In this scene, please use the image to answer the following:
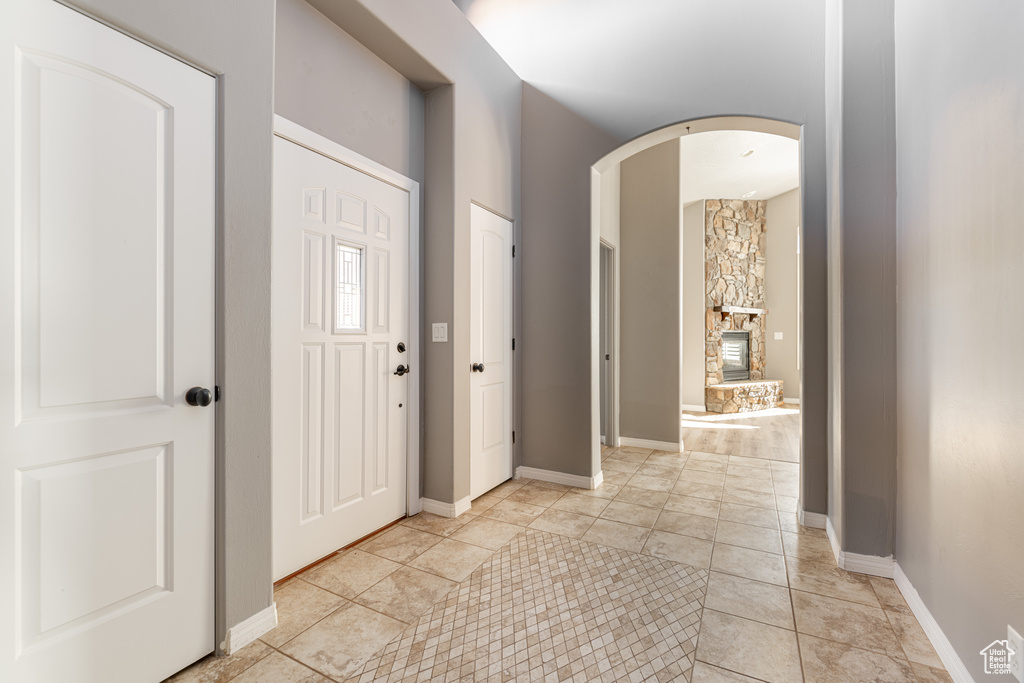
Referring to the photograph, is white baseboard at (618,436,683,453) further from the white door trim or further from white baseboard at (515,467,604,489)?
the white door trim

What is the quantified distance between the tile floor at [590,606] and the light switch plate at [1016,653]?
43 cm

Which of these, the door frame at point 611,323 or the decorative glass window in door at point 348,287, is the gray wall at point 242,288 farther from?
the door frame at point 611,323

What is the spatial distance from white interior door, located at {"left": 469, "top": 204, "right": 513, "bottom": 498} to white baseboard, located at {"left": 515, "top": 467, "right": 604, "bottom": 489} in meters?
0.13

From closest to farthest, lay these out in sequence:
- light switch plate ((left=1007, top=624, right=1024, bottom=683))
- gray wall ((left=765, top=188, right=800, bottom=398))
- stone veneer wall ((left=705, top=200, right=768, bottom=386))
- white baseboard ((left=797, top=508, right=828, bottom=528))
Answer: light switch plate ((left=1007, top=624, right=1024, bottom=683)) < white baseboard ((left=797, top=508, right=828, bottom=528)) < stone veneer wall ((left=705, top=200, right=768, bottom=386)) < gray wall ((left=765, top=188, right=800, bottom=398))

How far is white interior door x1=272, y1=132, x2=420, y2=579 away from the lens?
2057 mm

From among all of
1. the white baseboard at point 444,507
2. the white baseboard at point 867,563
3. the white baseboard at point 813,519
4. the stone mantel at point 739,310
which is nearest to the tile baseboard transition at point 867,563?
the white baseboard at point 867,563

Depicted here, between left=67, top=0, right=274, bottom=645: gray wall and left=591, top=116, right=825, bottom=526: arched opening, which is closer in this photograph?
left=67, top=0, right=274, bottom=645: gray wall

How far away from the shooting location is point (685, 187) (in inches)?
291

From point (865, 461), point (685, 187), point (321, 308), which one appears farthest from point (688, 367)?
point (321, 308)

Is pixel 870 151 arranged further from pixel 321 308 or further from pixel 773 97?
pixel 321 308

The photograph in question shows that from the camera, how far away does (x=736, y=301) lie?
27.0 feet

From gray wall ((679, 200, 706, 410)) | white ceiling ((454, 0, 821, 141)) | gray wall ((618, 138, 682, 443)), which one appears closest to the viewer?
white ceiling ((454, 0, 821, 141))

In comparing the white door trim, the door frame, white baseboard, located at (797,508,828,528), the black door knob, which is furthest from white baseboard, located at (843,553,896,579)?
the black door knob

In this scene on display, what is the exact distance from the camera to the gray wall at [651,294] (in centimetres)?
455
